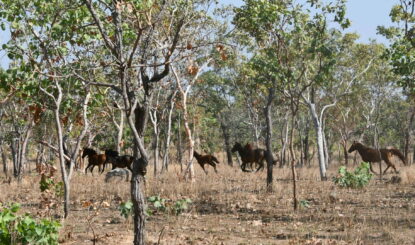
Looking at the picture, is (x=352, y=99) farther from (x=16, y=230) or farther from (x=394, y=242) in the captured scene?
(x=16, y=230)

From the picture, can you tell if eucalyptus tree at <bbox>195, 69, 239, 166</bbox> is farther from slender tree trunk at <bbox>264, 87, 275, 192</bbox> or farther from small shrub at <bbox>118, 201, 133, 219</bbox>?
small shrub at <bbox>118, 201, 133, 219</bbox>

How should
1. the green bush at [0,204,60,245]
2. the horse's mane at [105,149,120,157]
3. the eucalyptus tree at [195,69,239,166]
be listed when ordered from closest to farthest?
the green bush at [0,204,60,245] → the horse's mane at [105,149,120,157] → the eucalyptus tree at [195,69,239,166]

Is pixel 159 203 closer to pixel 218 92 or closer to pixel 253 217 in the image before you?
pixel 253 217

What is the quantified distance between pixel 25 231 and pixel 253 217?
6.43m

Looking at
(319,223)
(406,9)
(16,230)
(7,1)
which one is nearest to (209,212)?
(319,223)

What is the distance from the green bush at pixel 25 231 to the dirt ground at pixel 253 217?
6.15ft

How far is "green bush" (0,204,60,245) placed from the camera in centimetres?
808

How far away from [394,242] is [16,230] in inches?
276

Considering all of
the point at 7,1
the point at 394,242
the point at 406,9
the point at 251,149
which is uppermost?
the point at 406,9

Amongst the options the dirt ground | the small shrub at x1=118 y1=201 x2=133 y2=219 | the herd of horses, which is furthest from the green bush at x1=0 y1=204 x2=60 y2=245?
the herd of horses

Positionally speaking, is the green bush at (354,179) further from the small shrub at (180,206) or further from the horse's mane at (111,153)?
the horse's mane at (111,153)

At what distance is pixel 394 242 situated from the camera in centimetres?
980

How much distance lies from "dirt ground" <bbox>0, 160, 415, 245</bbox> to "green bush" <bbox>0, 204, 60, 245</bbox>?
1.87 metres

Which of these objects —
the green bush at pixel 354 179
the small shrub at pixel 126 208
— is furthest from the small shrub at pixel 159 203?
the green bush at pixel 354 179
